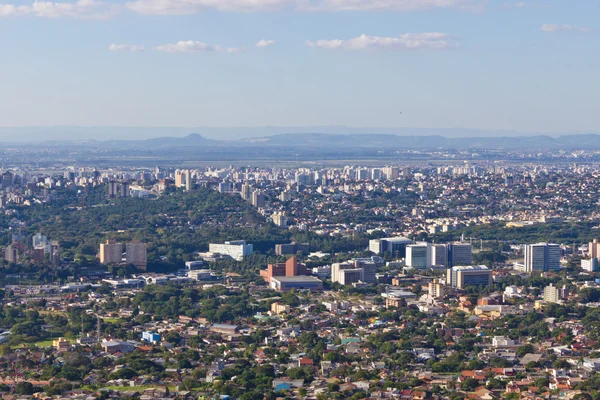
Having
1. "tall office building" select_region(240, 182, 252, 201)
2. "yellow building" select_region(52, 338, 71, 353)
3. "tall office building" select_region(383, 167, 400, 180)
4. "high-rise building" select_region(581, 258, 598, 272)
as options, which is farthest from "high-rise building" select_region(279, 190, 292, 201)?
"yellow building" select_region(52, 338, 71, 353)

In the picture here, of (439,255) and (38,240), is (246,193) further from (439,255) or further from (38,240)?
(439,255)

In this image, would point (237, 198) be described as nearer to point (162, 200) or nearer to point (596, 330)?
point (162, 200)

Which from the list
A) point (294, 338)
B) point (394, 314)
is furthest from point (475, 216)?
point (294, 338)

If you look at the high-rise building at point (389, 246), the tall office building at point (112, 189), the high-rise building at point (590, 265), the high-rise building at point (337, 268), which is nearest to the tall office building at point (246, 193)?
the tall office building at point (112, 189)

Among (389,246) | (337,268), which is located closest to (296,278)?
(337,268)

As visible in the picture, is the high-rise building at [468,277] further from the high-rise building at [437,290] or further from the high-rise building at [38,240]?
the high-rise building at [38,240]

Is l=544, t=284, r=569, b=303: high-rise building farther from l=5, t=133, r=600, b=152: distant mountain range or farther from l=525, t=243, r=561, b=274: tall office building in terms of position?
l=5, t=133, r=600, b=152: distant mountain range
